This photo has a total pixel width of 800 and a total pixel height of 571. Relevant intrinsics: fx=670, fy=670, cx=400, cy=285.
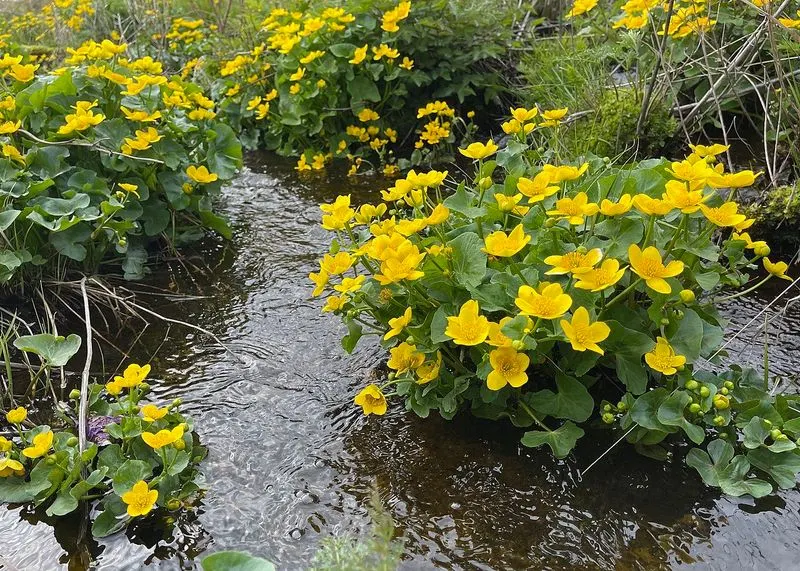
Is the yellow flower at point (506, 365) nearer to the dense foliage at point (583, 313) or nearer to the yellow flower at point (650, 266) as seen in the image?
the dense foliage at point (583, 313)

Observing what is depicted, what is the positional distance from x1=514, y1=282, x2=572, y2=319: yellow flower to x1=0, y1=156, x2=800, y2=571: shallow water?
52cm

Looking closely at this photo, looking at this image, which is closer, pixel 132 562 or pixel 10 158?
pixel 132 562

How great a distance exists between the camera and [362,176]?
14.6 feet

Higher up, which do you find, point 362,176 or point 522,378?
point 522,378

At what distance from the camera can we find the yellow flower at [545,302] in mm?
1574

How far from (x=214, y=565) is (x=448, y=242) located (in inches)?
40.5

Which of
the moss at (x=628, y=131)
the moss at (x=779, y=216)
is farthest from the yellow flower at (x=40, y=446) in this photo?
the moss at (x=779, y=216)

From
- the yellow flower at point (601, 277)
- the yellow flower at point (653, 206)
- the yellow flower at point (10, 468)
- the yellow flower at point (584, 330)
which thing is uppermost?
the yellow flower at point (653, 206)

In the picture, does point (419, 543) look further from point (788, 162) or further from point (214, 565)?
point (788, 162)

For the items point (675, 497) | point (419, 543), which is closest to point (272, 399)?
point (419, 543)

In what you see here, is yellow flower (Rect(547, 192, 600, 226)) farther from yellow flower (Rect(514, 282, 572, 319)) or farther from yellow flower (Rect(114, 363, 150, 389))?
yellow flower (Rect(114, 363, 150, 389))

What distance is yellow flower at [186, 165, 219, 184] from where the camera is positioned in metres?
3.13

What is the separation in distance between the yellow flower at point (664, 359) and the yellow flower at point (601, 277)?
0.75 feet

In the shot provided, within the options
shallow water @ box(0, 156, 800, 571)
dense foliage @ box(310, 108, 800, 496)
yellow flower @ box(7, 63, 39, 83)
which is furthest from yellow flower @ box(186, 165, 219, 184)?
dense foliage @ box(310, 108, 800, 496)
